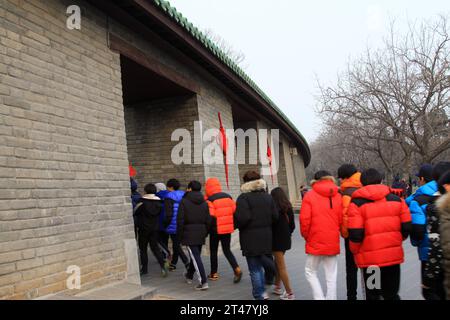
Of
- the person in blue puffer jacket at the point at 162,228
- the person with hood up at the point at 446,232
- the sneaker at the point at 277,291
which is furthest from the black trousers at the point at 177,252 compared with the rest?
the person with hood up at the point at 446,232

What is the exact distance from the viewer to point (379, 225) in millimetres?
3766

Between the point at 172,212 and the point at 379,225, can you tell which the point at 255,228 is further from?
the point at 172,212

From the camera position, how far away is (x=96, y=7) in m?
5.30

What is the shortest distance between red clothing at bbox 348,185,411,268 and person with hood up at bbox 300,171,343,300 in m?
0.38

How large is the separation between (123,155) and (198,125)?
2912mm

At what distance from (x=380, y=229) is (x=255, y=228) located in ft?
4.83

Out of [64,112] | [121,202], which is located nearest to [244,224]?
[121,202]

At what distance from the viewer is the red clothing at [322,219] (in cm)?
420

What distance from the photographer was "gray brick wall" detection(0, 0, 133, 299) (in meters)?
3.79

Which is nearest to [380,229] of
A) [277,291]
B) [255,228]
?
[255,228]

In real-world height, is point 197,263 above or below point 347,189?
below

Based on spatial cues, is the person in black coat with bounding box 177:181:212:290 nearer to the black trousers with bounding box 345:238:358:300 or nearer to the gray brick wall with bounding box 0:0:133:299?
the gray brick wall with bounding box 0:0:133:299

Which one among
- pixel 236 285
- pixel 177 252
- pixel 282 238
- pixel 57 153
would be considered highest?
pixel 57 153

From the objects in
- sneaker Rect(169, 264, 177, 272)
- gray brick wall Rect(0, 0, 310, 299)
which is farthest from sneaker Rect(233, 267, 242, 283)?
gray brick wall Rect(0, 0, 310, 299)
